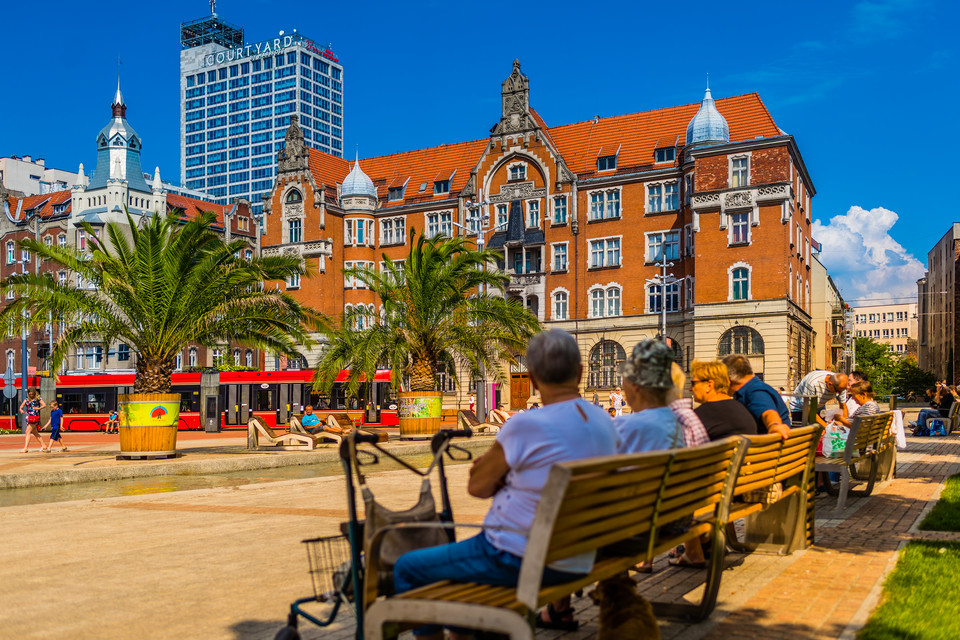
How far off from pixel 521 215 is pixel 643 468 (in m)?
55.3

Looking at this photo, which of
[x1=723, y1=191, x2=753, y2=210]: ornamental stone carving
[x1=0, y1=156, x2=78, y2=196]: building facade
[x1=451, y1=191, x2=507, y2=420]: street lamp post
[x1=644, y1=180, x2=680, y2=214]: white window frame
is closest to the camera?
[x1=451, y1=191, x2=507, y2=420]: street lamp post

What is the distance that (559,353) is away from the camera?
388 cm

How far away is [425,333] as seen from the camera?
29031mm

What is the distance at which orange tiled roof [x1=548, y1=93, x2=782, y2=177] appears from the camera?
5400 centimetres

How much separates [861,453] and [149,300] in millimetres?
15200

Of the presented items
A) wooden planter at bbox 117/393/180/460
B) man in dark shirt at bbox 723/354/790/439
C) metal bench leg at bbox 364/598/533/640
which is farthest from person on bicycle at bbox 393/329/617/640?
wooden planter at bbox 117/393/180/460

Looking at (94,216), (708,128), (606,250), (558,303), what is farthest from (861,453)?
(94,216)

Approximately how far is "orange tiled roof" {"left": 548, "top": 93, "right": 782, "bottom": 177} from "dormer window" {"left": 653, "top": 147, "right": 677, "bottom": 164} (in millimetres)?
343

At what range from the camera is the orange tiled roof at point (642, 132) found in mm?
54000

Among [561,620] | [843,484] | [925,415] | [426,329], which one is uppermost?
[426,329]

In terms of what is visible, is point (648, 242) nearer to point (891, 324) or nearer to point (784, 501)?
point (784, 501)

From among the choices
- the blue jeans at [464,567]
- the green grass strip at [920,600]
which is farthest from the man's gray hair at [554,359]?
the green grass strip at [920,600]

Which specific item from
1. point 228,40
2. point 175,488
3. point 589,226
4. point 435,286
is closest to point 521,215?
point 589,226

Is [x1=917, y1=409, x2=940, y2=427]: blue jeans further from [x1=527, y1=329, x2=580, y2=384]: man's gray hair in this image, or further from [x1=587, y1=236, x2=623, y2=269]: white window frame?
[x1=527, y1=329, x2=580, y2=384]: man's gray hair
